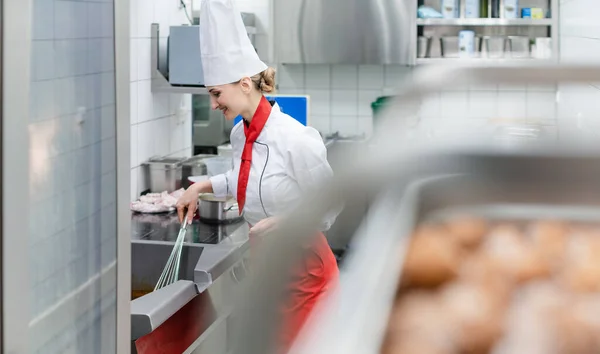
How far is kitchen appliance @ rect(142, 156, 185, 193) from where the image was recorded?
3096mm

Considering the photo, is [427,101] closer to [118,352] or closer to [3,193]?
[3,193]

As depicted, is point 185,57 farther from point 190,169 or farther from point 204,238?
point 204,238

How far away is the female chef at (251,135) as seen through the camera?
2.39m

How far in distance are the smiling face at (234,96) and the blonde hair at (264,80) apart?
1.7 inches

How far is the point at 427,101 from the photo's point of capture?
22.1 inches

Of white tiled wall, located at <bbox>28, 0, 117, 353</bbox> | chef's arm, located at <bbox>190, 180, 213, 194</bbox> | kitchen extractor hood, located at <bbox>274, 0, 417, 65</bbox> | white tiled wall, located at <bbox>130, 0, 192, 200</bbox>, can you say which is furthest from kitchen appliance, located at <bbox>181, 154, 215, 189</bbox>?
white tiled wall, located at <bbox>28, 0, 117, 353</bbox>

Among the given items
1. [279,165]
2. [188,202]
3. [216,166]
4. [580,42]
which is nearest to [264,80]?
[279,165]

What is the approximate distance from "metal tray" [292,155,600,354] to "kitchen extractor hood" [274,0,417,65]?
3714 mm

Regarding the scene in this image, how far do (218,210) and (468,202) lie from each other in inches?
89.1

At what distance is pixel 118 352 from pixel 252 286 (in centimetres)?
116

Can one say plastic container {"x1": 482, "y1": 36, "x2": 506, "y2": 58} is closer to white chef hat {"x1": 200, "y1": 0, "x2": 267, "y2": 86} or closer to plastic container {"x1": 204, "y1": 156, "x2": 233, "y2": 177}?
plastic container {"x1": 204, "y1": 156, "x2": 233, "y2": 177}

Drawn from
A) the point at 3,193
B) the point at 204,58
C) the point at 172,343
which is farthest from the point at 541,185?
the point at 204,58

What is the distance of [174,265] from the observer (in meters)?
2.46

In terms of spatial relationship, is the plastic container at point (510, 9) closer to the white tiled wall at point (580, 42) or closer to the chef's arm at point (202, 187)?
the white tiled wall at point (580, 42)
